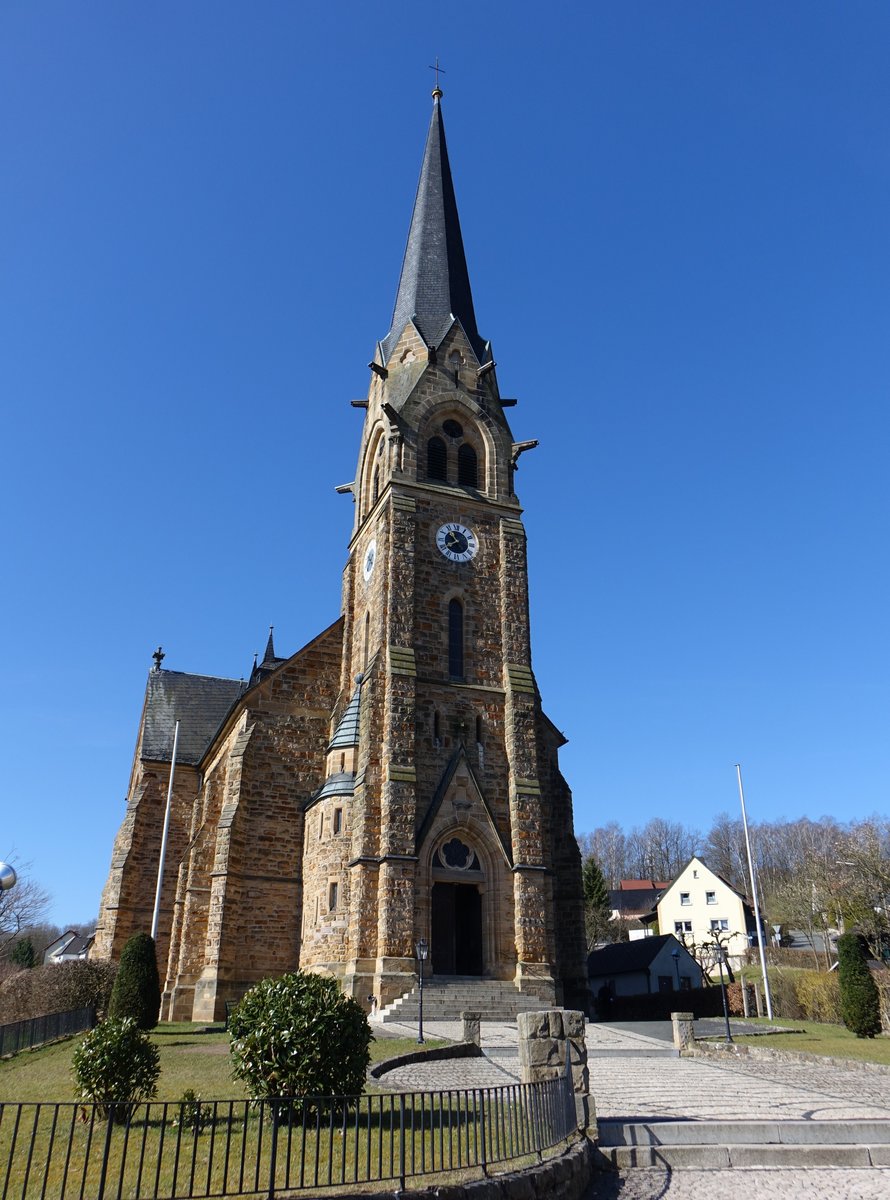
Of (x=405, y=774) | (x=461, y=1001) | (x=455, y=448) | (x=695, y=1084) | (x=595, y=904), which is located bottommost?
(x=695, y=1084)

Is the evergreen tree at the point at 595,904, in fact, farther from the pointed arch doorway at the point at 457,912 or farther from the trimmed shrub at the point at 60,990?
the trimmed shrub at the point at 60,990

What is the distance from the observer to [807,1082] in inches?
611

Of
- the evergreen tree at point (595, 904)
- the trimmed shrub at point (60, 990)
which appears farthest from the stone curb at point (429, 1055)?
the evergreen tree at point (595, 904)

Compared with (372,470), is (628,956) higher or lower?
lower

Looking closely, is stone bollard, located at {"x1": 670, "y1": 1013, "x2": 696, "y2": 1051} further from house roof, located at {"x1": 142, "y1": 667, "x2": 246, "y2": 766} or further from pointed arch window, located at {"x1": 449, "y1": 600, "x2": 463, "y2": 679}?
house roof, located at {"x1": 142, "y1": 667, "x2": 246, "y2": 766}

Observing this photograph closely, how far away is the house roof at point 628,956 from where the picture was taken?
154 ft

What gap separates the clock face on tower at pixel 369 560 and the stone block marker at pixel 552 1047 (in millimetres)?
23102

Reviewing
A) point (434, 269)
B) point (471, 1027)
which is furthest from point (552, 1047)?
point (434, 269)

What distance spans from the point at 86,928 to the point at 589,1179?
410ft

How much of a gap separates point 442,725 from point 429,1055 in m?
13.7

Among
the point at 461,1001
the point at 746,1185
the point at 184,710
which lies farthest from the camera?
the point at 184,710

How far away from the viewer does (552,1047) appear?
11.1 metres

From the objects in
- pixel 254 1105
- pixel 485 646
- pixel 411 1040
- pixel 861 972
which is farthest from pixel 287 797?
pixel 254 1105

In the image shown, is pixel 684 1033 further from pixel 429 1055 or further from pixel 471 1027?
pixel 429 1055
